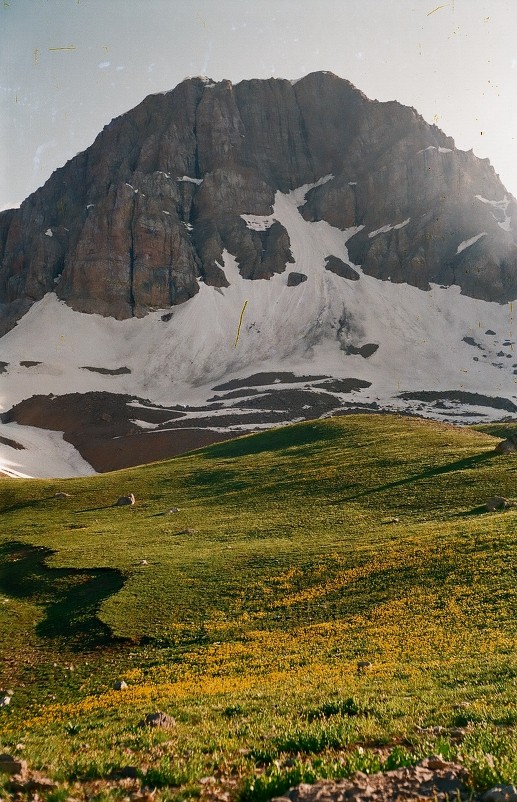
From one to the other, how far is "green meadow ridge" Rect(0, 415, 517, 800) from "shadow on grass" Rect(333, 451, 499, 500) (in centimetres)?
26

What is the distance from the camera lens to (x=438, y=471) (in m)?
48.3

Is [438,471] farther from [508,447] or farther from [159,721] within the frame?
[159,721]

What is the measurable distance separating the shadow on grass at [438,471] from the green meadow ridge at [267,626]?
26 centimetres

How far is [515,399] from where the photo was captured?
194 m

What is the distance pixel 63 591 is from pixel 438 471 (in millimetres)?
30365

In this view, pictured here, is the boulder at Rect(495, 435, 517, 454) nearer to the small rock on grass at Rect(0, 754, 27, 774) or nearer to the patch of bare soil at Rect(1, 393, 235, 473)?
the small rock on grass at Rect(0, 754, 27, 774)

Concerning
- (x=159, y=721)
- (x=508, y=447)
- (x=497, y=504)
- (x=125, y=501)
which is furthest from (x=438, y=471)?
(x=159, y=721)

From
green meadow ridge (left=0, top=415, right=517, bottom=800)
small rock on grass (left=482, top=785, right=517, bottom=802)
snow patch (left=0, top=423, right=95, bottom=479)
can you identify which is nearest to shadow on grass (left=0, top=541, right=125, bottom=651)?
green meadow ridge (left=0, top=415, right=517, bottom=800)

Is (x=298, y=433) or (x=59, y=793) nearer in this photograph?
(x=59, y=793)

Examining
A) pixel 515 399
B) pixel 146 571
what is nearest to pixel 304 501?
pixel 146 571

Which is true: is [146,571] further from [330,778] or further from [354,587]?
[330,778]

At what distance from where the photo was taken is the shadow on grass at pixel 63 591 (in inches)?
973

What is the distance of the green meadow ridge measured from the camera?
988cm

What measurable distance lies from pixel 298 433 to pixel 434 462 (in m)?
23.8
